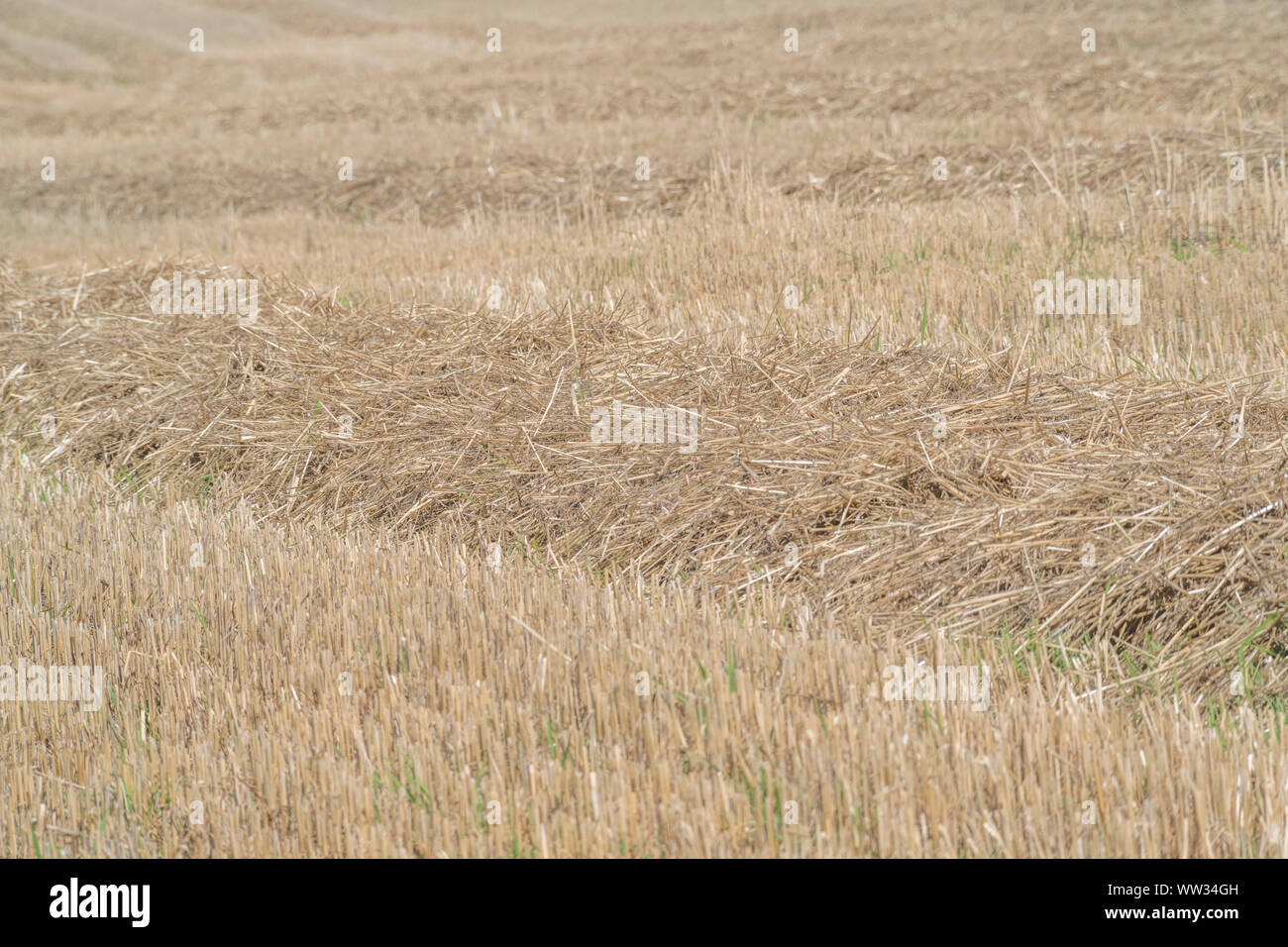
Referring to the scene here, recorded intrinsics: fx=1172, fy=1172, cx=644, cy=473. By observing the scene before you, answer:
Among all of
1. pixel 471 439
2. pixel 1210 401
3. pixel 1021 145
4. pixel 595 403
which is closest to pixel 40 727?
pixel 471 439

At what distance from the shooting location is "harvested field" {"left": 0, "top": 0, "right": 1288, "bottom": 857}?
2.92m

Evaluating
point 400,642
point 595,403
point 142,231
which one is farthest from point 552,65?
point 400,642

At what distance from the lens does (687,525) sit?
4.73 meters

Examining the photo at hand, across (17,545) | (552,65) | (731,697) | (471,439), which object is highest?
(552,65)

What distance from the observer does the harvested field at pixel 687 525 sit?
9.58 feet

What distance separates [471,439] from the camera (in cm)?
565

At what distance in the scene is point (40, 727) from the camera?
3.55 meters

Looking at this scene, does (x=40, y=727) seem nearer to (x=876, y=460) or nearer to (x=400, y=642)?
(x=400, y=642)

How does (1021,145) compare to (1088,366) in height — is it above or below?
above
